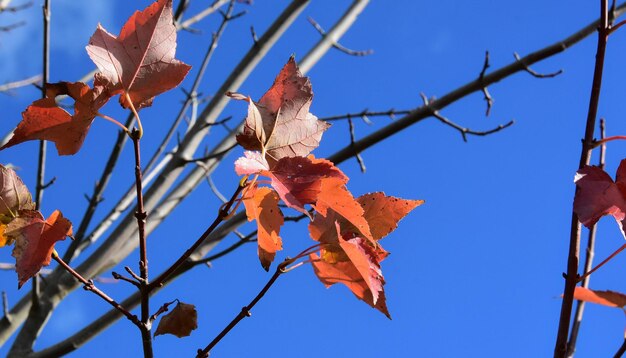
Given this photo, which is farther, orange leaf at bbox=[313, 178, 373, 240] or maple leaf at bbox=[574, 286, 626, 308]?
maple leaf at bbox=[574, 286, 626, 308]

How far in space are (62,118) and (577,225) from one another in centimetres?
53

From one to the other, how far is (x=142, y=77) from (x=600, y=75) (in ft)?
1.56

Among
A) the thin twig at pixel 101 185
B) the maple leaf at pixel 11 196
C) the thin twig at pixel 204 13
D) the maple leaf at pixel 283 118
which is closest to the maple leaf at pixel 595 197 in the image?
the maple leaf at pixel 283 118

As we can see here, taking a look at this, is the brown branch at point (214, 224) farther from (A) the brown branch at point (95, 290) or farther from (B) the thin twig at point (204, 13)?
(B) the thin twig at point (204, 13)

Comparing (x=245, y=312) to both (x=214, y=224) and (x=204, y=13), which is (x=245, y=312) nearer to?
(x=214, y=224)

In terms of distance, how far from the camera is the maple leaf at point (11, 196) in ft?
2.10

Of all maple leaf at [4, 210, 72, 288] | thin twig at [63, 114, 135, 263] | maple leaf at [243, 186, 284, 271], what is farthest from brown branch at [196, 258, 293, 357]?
thin twig at [63, 114, 135, 263]

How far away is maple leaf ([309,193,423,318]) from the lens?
60cm

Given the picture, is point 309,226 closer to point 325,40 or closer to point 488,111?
point 488,111

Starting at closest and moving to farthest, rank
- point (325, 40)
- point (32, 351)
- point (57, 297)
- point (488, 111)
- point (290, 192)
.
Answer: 1. point (290, 192)
2. point (32, 351)
3. point (57, 297)
4. point (488, 111)
5. point (325, 40)

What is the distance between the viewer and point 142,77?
0.64 meters

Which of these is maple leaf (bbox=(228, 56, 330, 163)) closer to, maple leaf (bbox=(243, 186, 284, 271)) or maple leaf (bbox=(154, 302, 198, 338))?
maple leaf (bbox=(243, 186, 284, 271))

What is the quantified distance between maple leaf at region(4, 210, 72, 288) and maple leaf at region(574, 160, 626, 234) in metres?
0.50

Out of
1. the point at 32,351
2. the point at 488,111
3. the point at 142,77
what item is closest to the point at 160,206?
the point at 32,351
